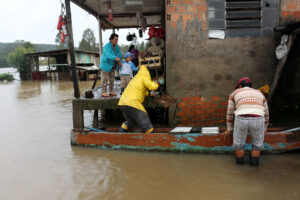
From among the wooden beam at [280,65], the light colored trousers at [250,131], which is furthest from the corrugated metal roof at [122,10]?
the light colored trousers at [250,131]

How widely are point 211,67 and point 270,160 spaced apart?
2.29m

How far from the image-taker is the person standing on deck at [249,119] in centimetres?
360

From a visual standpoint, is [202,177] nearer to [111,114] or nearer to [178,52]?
[178,52]

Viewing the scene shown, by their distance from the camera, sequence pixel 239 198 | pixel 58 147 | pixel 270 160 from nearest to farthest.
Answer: pixel 239 198 < pixel 270 160 < pixel 58 147

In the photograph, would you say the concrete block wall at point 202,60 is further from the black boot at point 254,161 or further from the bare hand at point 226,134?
the black boot at point 254,161

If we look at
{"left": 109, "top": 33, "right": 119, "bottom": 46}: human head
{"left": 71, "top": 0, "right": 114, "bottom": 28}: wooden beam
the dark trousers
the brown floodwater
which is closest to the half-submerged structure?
the dark trousers

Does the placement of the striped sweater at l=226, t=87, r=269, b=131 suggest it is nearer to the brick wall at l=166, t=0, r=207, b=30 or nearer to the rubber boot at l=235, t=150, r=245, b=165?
the rubber boot at l=235, t=150, r=245, b=165

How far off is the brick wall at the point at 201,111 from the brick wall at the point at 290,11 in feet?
7.33

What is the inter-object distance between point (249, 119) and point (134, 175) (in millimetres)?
1983

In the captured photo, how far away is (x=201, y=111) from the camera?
18.0 ft

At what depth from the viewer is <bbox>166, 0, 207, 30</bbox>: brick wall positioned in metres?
5.16

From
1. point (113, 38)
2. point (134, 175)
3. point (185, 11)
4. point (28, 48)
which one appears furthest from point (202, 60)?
point (28, 48)

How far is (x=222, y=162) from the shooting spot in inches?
160

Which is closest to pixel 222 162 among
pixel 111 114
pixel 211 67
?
pixel 211 67
